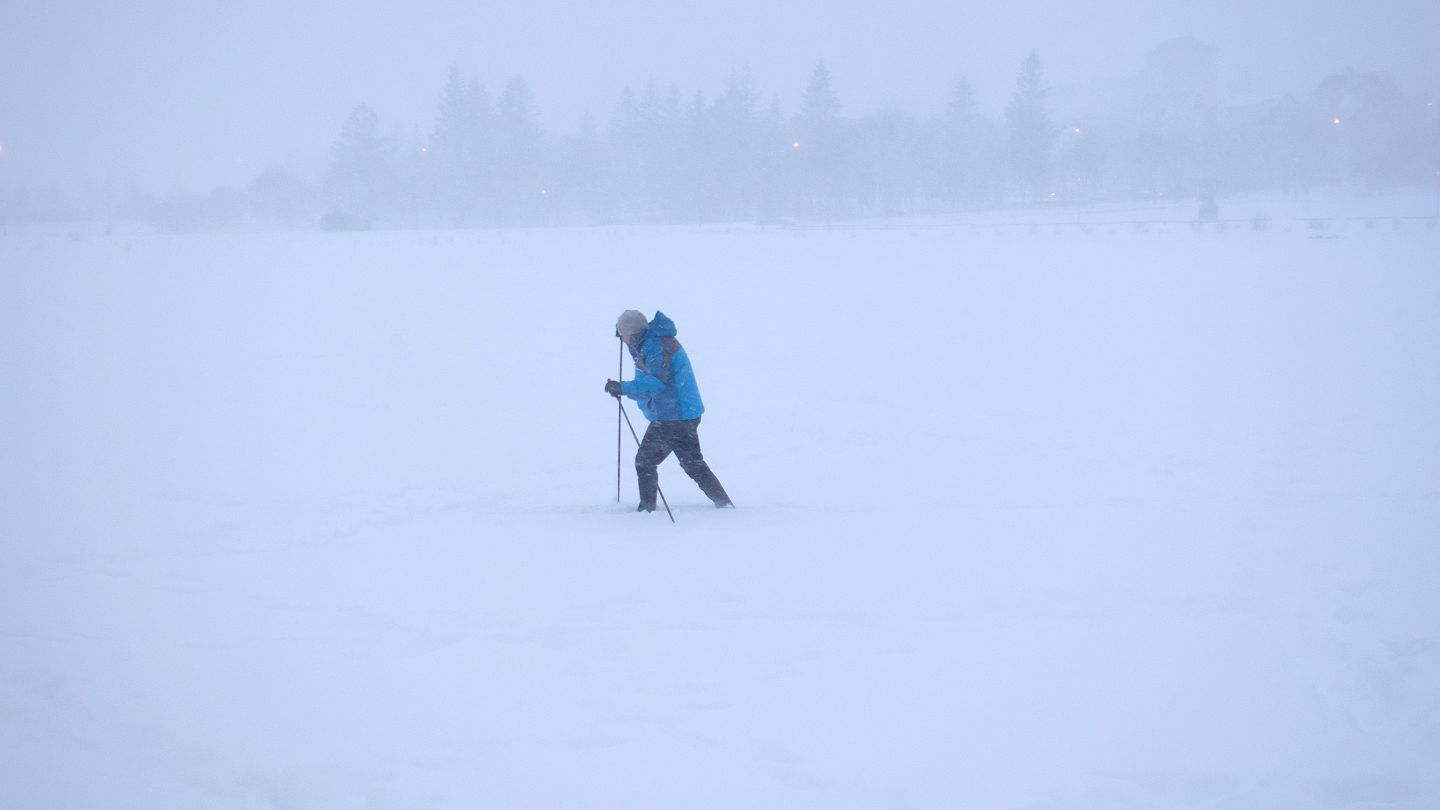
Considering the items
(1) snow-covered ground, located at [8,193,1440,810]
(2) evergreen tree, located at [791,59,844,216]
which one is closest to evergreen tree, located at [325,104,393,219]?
(2) evergreen tree, located at [791,59,844,216]

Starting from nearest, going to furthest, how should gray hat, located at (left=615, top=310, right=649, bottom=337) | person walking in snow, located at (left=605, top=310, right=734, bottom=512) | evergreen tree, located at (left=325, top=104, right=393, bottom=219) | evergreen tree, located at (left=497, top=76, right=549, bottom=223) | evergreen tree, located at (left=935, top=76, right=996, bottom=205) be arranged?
gray hat, located at (left=615, top=310, right=649, bottom=337)
person walking in snow, located at (left=605, top=310, right=734, bottom=512)
evergreen tree, located at (left=325, top=104, right=393, bottom=219)
evergreen tree, located at (left=497, top=76, right=549, bottom=223)
evergreen tree, located at (left=935, top=76, right=996, bottom=205)

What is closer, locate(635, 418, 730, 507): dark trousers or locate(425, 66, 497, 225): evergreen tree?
locate(635, 418, 730, 507): dark trousers

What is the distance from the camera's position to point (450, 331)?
18688 millimetres

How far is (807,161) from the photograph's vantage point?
64.4 metres

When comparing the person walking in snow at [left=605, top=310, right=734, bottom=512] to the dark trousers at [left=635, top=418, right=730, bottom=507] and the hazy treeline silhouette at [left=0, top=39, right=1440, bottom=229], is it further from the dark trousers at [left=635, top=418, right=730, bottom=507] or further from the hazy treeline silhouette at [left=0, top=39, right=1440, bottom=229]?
the hazy treeline silhouette at [left=0, top=39, right=1440, bottom=229]

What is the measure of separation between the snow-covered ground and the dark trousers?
0.31 m

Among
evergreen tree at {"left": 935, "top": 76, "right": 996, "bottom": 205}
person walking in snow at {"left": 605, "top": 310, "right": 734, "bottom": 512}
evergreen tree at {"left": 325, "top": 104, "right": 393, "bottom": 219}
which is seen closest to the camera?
person walking in snow at {"left": 605, "top": 310, "right": 734, "bottom": 512}

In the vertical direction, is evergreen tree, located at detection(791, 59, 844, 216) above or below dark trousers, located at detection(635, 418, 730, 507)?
above

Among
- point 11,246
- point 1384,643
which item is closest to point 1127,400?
point 1384,643

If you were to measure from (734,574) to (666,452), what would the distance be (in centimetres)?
173

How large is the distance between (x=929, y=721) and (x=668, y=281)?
21850mm

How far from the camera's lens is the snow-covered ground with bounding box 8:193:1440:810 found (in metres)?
3.99

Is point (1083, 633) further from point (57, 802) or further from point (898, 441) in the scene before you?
point (898, 441)

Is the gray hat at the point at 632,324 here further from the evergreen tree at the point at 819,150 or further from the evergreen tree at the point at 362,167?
the evergreen tree at the point at 362,167
